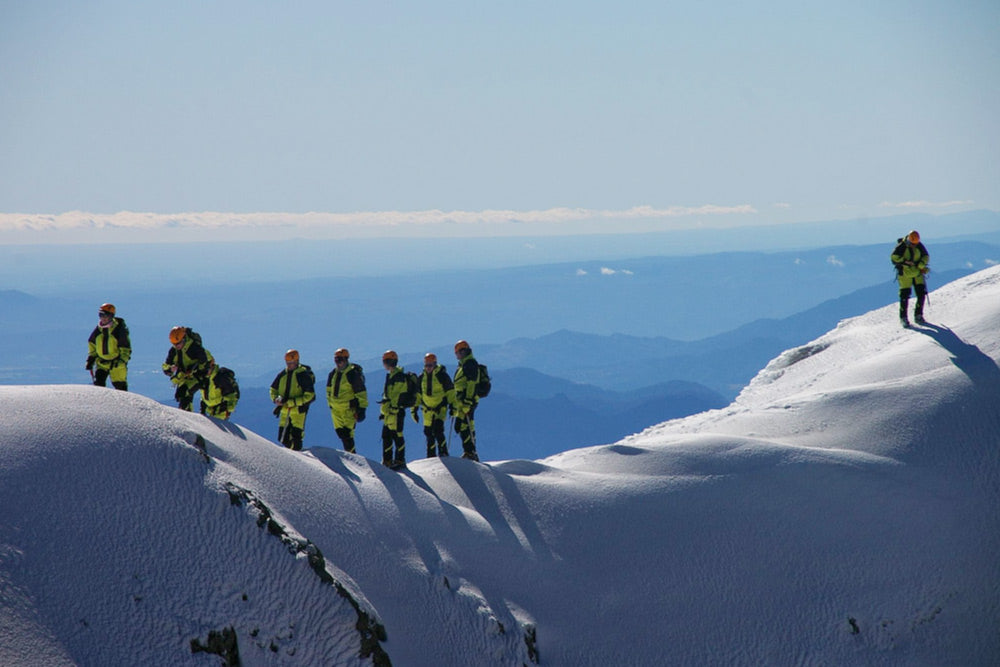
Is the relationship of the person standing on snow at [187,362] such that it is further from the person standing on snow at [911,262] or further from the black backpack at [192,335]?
the person standing on snow at [911,262]

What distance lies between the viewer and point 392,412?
61.3ft

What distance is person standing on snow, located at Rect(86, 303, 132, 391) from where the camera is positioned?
17766 millimetres

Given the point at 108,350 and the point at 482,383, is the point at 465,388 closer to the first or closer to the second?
the point at 482,383

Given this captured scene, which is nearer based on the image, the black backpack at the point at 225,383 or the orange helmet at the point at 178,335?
the orange helmet at the point at 178,335

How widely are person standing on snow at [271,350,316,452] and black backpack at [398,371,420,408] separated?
2091 mm

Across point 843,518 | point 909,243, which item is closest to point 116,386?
point 843,518

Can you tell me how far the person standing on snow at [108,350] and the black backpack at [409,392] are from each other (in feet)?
21.3

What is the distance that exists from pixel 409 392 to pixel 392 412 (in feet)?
2.25

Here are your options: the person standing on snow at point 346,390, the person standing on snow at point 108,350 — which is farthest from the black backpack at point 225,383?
the person standing on snow at point 108,350

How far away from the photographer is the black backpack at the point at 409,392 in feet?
60.4

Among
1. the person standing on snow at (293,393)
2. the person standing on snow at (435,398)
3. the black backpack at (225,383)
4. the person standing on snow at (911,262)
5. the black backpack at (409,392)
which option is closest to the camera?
the black backpack at (225,383)

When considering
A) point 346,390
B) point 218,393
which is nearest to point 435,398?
point 346,390

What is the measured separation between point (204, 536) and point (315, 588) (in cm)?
203

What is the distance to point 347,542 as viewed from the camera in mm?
13695
